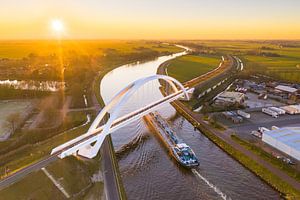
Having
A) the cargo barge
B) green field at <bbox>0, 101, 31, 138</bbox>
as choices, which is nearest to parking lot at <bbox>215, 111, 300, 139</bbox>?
the cargo barge

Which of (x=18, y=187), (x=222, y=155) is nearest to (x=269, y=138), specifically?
(x=222, y=155)

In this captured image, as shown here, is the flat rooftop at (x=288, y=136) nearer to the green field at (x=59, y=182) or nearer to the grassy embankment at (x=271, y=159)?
the grassy embankment at (x=271, y=159)

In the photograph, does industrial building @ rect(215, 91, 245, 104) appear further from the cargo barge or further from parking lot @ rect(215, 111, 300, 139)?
the cargo barge

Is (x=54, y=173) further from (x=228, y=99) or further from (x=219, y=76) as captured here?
(x=219, y=76)

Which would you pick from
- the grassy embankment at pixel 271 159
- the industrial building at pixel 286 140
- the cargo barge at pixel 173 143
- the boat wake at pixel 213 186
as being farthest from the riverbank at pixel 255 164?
the boat wake at pixel 213 186

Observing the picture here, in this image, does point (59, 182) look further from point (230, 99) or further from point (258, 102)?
point (258, 102)

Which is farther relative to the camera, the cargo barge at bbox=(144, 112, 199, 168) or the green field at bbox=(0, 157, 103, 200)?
the cargo barge at bbox=(144, 112, 199, 168)
